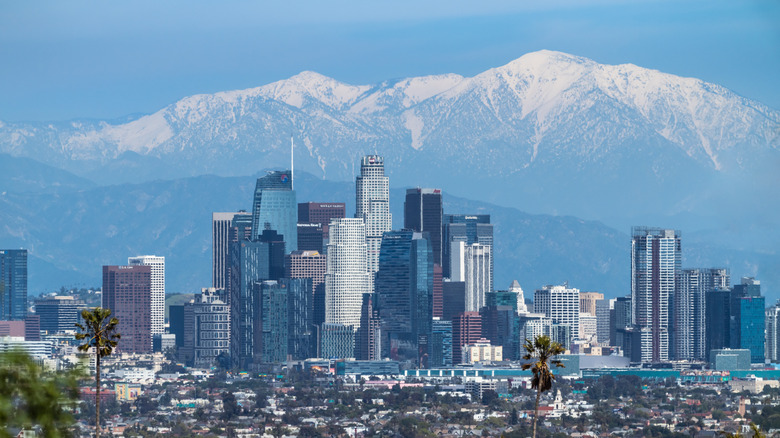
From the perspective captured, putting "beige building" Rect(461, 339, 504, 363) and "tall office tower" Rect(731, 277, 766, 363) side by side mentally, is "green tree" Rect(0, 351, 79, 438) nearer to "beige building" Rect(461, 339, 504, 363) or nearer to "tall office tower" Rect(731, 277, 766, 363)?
"tall office tower" Rect(731, 277, 766, 363)

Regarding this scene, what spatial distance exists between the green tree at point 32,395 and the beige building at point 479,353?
561 feet

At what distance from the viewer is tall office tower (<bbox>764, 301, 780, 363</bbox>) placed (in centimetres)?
19412

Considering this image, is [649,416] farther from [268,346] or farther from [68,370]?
[68,370]

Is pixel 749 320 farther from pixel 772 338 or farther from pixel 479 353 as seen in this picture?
pixel 479 353

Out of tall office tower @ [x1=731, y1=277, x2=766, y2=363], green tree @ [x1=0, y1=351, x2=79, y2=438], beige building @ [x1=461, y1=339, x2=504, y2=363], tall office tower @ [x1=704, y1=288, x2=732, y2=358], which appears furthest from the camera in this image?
Result: beige building @ [x1=461, y1=339, x2=504, y2=363]

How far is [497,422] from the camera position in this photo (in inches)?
4938

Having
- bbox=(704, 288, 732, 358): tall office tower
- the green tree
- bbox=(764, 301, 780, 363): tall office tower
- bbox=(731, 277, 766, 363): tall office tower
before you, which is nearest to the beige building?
bbox=(704, 288, 732, 358): tall office tower

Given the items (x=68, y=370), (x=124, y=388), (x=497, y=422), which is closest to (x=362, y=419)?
(x=497, y=422)

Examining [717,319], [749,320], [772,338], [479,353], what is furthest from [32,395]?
[772,338]

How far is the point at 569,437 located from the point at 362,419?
24128mm

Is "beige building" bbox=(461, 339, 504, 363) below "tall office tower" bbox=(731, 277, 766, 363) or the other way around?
below

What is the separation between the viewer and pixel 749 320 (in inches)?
7554

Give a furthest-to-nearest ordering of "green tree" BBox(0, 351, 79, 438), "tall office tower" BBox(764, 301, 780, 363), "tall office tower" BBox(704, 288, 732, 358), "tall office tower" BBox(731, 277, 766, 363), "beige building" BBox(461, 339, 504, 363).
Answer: "beige building" BBox(461, 339, 504, 363) < "tall office tower" BBox(764, 301, 780, 363) < "tall office tower" BBox(704, 288, 732, 358) < "tall office tower" BBox(731, 277, 766, 363) < "green tree" BBox(0, 351, 79, 438)

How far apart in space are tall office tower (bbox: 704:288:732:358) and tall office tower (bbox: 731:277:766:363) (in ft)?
2.36
